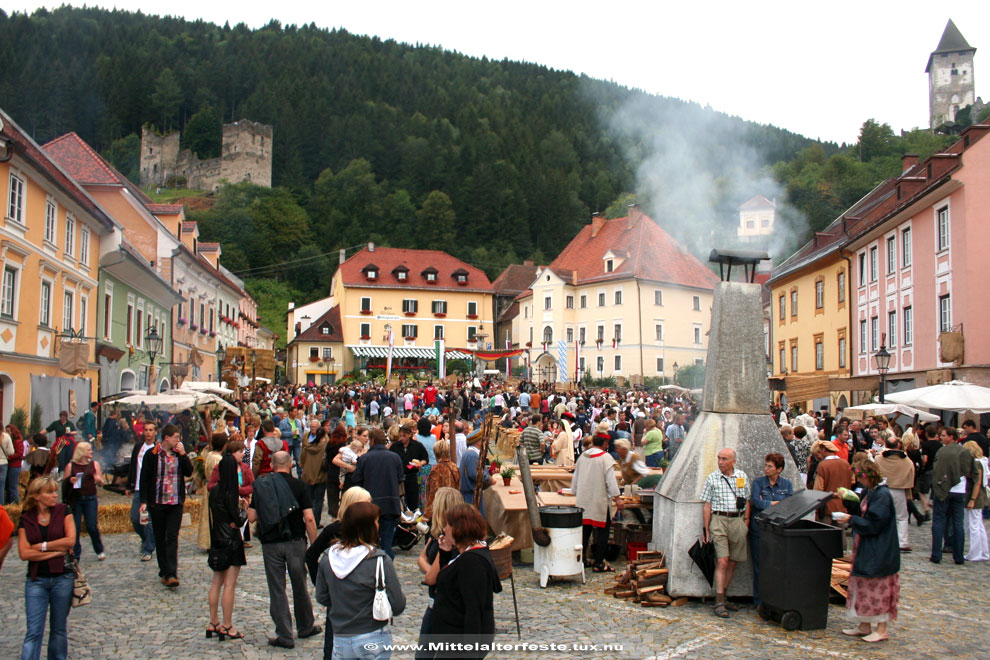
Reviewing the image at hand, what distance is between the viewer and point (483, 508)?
1067 centimetres

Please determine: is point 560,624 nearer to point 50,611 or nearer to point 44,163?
point 50,611

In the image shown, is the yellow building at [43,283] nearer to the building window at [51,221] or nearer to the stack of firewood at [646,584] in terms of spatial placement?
the building window at [51,221]

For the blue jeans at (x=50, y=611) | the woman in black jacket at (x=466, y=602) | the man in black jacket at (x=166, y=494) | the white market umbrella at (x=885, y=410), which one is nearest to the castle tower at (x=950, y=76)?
the white market umbrella at (x=885, y=410)

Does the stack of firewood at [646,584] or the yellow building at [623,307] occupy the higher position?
the yellow building at [623,307]

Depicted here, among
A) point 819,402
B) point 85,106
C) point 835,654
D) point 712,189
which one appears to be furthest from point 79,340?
point 85,106

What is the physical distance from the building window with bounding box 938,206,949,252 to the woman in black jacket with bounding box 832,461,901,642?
20211 millimetres

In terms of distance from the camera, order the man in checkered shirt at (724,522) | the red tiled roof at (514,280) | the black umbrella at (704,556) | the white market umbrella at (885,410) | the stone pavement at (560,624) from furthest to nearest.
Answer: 1. the red tiled roof at (514,280)
2. the white market umbrella at (885,410)
3. the black umbrella at (704,556)
4. the man in checkered shirt at (724,522)
5. the stone pavement at (560,624)

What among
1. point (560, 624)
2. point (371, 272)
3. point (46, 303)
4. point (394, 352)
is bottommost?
point (560, 624)

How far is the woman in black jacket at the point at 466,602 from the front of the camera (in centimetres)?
439

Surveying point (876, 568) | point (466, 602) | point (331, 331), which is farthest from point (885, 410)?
point (331, 331)

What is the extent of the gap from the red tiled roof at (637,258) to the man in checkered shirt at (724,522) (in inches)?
2257

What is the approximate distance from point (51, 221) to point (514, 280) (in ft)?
211

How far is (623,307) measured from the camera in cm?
6550

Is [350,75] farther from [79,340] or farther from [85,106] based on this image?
[79,340]
